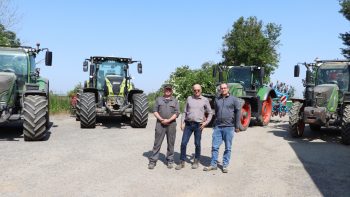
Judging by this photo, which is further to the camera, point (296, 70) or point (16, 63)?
point (296, 70)

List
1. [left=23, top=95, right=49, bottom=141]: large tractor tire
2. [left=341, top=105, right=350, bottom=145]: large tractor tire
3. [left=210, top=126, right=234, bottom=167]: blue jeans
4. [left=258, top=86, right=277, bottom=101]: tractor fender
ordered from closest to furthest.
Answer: [left=210, top=126, right=234, bottom=167]: blue jeans < [left=23, top=95, right=49, bottom=141]: large tractor tire < [left=341, top=105, right=350, bottom=145]: large tractor tire < [left=258, top=86, right=277, bottom=101]: tractor fender

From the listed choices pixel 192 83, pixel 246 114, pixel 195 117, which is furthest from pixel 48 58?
pixel 192 83

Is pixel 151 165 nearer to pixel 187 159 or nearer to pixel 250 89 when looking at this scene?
pixel 187 159

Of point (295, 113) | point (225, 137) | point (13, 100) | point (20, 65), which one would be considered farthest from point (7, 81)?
point (295, 113)

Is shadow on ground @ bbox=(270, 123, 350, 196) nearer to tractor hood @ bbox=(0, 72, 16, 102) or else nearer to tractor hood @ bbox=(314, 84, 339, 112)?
tractor hood @ bbox=(314, 84, 339, 112)

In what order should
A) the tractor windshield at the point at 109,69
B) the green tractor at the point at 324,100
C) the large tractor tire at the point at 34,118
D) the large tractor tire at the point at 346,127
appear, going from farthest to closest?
the tractor windshield at the point at 109,69 → the green tractor at the point at 324,100 → the large tractor tire at the point at 346,127 → the large tractor tire at the point at 34,118

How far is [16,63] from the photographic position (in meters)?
10.8

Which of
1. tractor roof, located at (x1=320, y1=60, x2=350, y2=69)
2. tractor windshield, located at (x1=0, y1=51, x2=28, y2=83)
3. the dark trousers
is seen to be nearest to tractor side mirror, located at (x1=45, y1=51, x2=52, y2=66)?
tractor windshield, located at (x1=0, y1=51, x2=28, y2=83)

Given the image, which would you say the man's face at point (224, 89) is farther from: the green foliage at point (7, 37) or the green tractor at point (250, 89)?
the green foliage at point (7, 37)

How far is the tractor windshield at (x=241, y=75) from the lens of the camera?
14898mm

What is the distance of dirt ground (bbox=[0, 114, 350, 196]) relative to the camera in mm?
5660

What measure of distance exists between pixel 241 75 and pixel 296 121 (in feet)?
13.7

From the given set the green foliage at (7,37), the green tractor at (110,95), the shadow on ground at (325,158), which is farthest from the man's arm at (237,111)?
the green foliage at (7,37)

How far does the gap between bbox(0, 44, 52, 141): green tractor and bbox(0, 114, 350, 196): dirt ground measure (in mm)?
502
